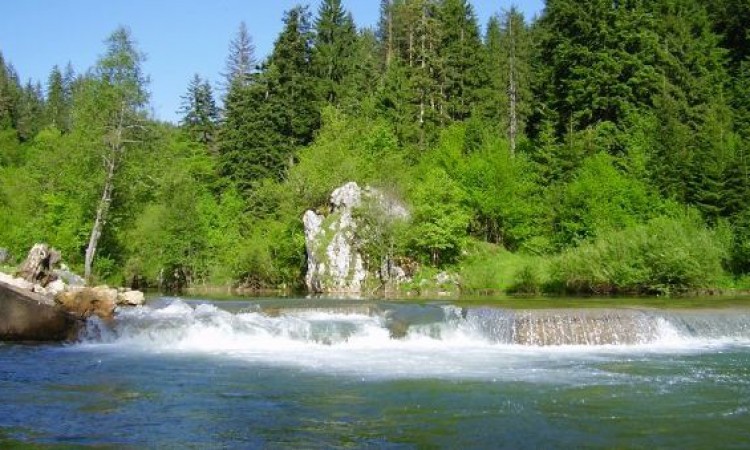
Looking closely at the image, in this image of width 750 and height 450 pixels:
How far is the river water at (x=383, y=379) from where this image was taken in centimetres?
976

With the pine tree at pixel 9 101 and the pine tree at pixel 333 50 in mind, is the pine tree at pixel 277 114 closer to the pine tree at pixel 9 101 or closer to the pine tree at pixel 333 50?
the pine tree at pixel 333 50

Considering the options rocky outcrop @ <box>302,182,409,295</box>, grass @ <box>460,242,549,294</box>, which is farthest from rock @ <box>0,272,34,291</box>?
grass @ <box>460,242,549,294</box>

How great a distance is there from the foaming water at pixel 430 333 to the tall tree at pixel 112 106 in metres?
19.7

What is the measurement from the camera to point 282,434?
9.71 metres

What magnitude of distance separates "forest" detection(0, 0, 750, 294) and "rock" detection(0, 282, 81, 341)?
19211 mm

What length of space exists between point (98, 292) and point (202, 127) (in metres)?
50.9

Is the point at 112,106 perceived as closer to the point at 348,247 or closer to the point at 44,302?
the point at 348,247

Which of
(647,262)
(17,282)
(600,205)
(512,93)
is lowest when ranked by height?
(17,282)

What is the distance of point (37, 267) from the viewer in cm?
2453

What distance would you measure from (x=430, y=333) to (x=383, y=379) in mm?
6607

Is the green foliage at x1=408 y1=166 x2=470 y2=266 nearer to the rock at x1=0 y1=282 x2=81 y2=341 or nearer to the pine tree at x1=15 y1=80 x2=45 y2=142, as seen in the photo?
the rock at x1=0 y1=282 x2=81 y2=341

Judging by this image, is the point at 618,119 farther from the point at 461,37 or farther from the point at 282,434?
the point at 282,434

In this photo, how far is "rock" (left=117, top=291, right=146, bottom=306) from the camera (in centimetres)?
2502

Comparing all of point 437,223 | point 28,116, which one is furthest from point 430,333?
point 28,116
